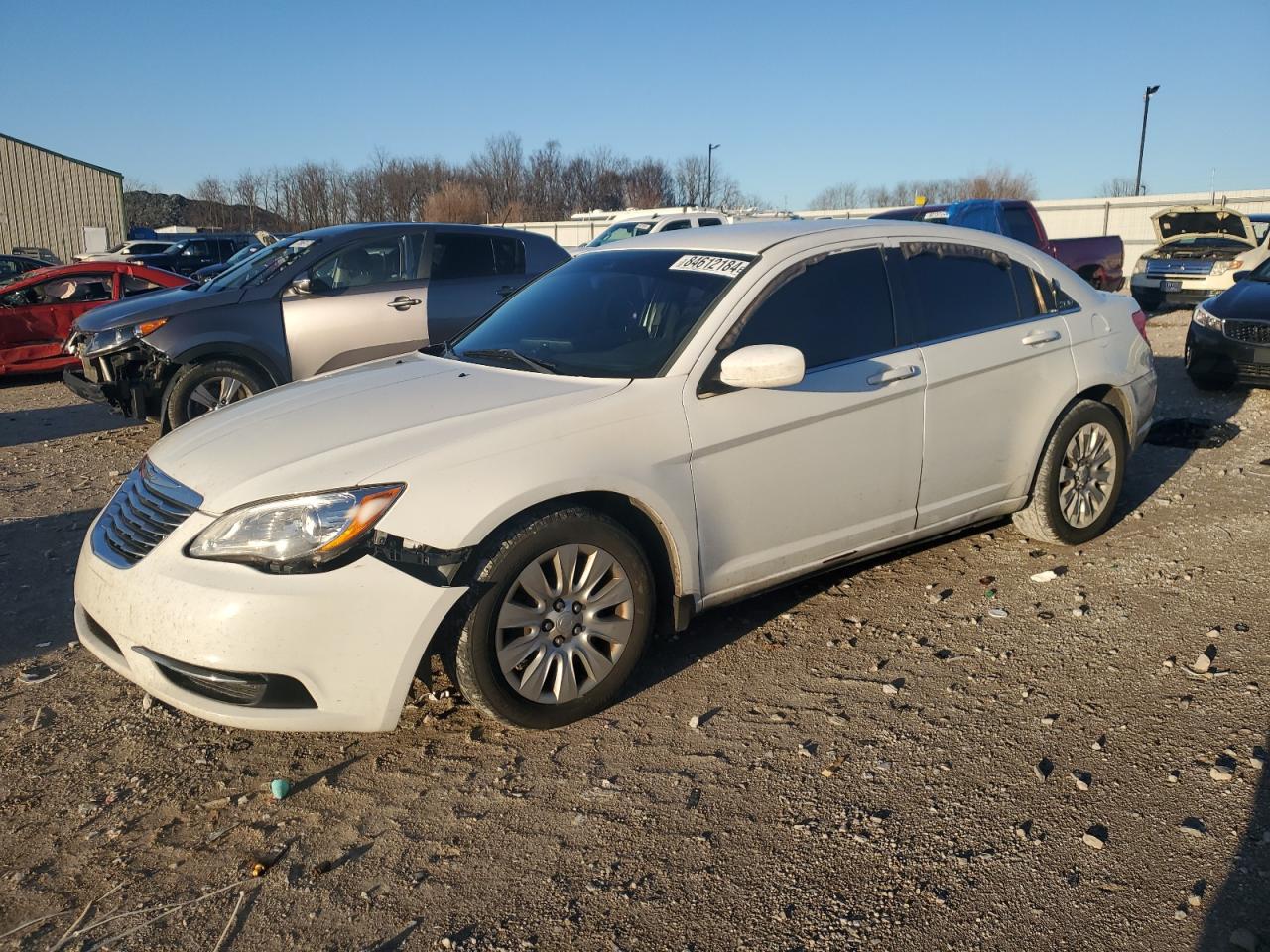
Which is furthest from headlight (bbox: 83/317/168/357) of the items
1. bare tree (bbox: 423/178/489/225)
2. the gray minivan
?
bare tree (bbox: 423/178/489/225)

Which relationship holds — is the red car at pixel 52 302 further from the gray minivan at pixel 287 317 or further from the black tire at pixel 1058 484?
A: the black tire at pixel 1058 484

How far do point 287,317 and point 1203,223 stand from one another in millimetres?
15815

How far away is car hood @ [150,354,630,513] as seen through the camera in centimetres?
325

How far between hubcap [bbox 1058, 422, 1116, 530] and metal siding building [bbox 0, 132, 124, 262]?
42.1 meters

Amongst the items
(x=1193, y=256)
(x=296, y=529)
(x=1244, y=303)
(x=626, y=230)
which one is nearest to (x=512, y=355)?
(x=296, y=529)

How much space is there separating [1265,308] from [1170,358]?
2.82m

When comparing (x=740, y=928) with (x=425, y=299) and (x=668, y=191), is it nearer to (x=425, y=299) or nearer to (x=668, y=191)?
(x=425, y=299)

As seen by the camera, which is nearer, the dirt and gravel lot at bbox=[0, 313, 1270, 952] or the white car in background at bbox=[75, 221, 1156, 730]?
the dirt and gravel lot at bbox=[0, 313, 1270, 952]

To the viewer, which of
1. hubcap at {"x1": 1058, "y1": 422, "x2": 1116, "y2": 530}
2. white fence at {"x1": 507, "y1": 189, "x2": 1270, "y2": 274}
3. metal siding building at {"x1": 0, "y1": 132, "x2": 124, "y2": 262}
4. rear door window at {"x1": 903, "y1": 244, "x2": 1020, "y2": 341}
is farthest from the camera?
metal siding building at {"x1": 0, "y1": 132, "x2": 124, "y2": 262}

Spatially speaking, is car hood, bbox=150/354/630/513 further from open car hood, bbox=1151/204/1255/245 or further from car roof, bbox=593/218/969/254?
open car hood, bbox=1151/204/1255/245

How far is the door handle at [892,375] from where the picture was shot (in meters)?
4.25

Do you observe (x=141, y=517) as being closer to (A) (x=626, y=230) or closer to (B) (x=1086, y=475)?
(B) (x=1086, y=475)

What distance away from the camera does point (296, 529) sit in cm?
312

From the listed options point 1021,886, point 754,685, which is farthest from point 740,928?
point 754,685
